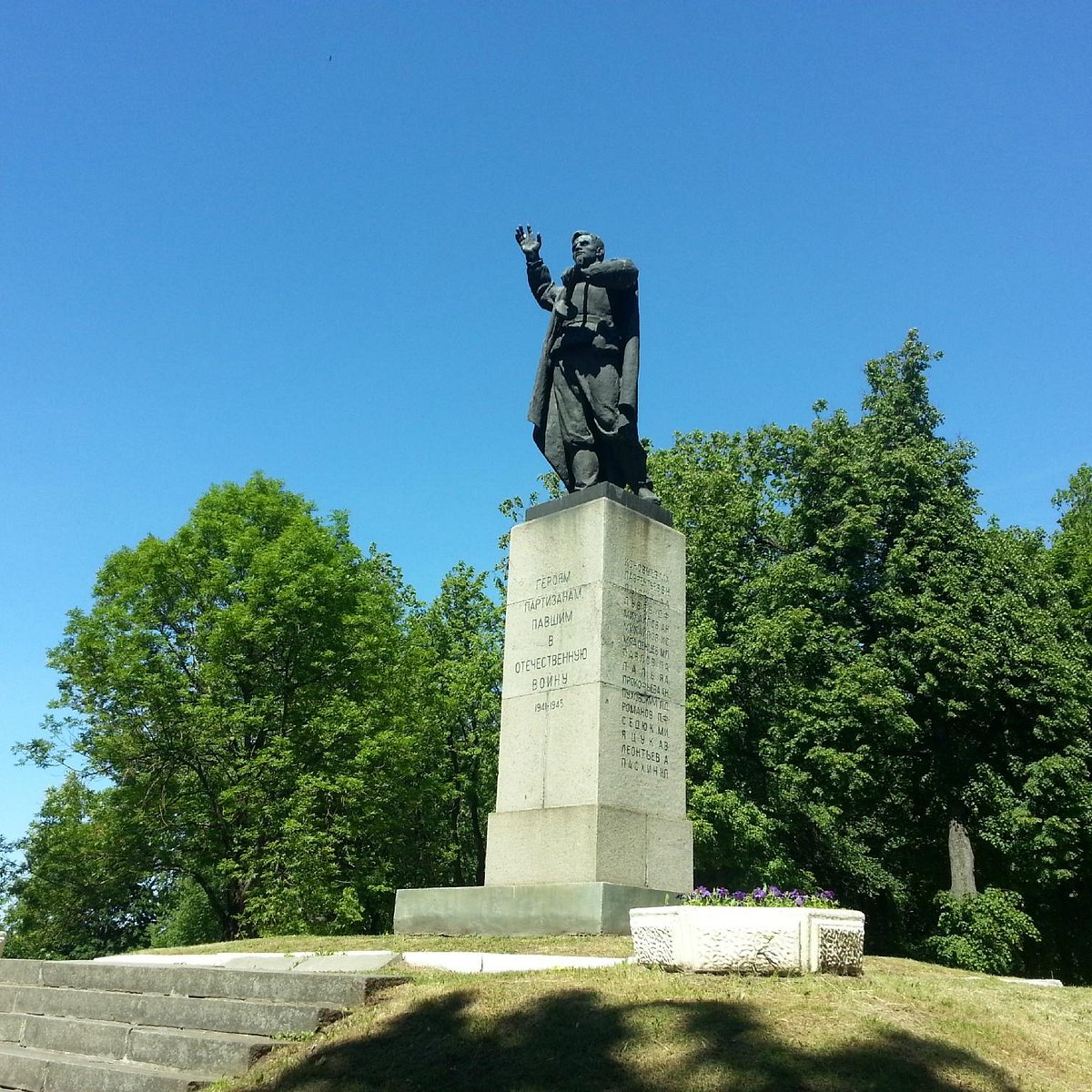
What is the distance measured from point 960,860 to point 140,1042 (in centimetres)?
2199

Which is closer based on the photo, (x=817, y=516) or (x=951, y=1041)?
(x=951, y=1041)

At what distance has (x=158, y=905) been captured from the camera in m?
28.0

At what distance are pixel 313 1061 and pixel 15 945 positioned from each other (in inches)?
1037

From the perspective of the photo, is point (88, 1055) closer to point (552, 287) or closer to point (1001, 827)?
point (552, 287)

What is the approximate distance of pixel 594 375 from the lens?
13.4 m

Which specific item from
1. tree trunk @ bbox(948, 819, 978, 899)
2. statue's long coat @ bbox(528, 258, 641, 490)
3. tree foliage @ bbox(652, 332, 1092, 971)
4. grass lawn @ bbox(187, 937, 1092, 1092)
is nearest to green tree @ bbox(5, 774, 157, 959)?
tree foliage @ bbox(652, 332, 1092, 971)

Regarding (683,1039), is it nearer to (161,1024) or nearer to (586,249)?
(161,1024)

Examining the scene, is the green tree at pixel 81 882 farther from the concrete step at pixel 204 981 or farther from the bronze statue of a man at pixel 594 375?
the bronze statue of a man at pixel 594 375

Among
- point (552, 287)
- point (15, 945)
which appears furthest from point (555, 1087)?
point (15, 945)

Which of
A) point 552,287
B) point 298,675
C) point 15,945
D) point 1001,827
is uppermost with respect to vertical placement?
point 552,287

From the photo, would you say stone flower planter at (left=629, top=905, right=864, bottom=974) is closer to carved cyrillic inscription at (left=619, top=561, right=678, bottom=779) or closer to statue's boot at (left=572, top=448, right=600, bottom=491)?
carved cyrillic inscription at (left=619, top=561, right=678, bottom=779)

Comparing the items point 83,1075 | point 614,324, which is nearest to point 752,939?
point 83,1075

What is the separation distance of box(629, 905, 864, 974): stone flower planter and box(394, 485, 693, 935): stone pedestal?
2.75 meters

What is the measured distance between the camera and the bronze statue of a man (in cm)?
1326
